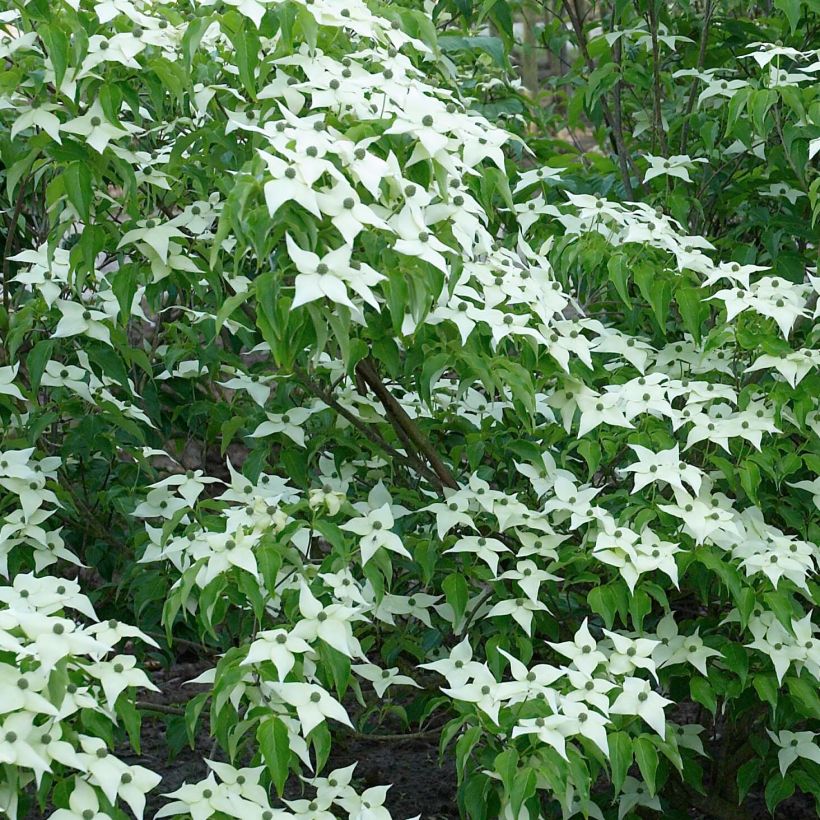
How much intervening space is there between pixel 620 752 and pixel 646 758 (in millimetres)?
52

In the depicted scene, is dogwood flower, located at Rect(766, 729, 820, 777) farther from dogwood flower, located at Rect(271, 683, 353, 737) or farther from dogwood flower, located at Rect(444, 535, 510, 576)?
dogwood flower, located at Rect(271, 683, 353, 737)

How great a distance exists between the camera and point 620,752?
2.30m

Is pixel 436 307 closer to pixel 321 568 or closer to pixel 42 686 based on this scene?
pixel 321 568

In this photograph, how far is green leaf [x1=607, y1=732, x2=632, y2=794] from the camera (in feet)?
7.47

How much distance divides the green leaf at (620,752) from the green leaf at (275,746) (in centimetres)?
60

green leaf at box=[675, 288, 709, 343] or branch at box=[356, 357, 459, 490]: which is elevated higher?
green leaf at box=[675, 288, 709, 343]

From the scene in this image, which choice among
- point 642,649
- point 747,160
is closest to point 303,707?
point 642,649

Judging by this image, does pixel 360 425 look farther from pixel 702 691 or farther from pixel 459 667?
pixel 702 691

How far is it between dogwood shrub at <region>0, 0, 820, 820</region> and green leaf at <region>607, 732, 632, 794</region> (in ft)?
0.04

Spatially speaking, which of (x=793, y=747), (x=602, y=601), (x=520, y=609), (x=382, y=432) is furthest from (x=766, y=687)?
(x=382, y=432)

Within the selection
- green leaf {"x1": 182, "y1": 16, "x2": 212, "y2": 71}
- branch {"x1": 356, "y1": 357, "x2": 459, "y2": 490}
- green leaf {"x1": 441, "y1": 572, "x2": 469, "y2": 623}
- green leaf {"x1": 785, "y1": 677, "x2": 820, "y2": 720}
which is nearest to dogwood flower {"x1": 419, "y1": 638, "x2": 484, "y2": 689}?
green leaf {"x1": 441, "y1": 572, "x2": 469, "y2": 623}

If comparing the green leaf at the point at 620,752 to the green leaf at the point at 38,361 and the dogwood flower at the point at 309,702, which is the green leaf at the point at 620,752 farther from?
the green leaf at the point at 38,361

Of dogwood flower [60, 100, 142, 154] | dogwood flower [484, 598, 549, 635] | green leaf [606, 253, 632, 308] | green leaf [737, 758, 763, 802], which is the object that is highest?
dogwood flower [60, 100, 142, 154]

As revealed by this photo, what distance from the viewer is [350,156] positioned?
2096 mm
